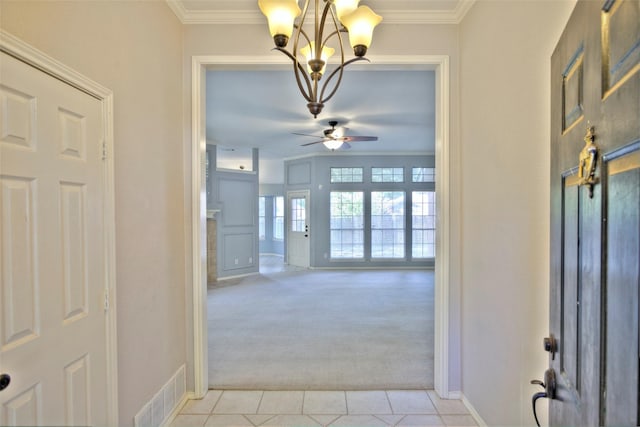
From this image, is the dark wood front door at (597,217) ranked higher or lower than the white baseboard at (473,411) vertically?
higher

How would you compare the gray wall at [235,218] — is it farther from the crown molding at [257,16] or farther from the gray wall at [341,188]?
the crown molding at [257,16]

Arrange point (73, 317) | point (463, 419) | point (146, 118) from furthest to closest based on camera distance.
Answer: point (463, 419)
point (146, 118)
point (73, 317)

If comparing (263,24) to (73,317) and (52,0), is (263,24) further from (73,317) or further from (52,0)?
(73,317)

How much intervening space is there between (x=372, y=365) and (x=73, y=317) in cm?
239

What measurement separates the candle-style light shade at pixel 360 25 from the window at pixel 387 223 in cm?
626

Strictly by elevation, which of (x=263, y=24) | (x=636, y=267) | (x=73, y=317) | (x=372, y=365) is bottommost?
(x=372, y=365)

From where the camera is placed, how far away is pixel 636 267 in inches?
23.7

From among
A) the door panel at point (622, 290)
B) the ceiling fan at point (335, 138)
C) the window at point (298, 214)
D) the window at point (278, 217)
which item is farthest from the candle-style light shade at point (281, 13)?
the window at point (278, 217)

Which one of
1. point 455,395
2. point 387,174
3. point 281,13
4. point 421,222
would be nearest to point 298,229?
point 387,174

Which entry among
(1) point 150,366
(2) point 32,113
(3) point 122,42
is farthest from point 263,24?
(1) point 150,366

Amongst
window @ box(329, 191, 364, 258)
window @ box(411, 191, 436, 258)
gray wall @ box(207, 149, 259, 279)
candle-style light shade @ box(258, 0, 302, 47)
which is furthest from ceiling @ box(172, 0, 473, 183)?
window @ box(329, 191, 364, 258)

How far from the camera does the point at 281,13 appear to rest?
4.58 ft

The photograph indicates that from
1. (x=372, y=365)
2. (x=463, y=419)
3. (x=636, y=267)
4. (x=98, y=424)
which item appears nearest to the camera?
(x=636, y=267)

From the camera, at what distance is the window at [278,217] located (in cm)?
1052
